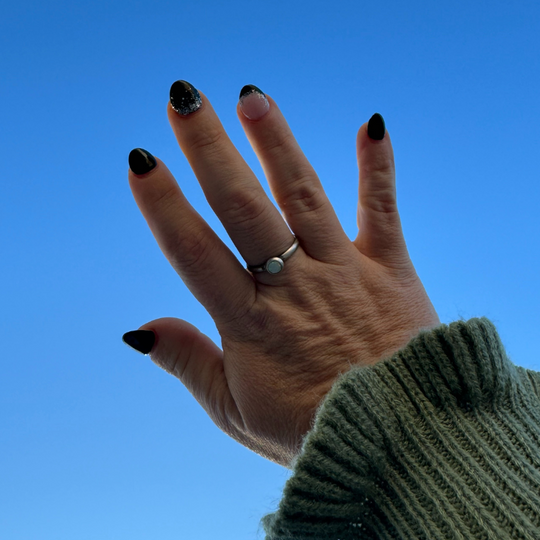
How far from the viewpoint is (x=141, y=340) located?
104 cm

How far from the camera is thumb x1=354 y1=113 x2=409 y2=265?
1.05 m

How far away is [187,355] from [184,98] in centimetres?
48

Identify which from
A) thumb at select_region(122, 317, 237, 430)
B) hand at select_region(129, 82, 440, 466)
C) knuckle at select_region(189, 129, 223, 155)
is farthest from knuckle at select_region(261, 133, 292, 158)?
thumb at select_region(122, 317, 237, 430)

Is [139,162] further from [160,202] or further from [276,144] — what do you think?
[276,144]

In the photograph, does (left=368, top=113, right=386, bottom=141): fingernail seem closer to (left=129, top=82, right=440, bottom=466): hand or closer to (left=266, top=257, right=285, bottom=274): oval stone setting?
(left=129, top=82, right=440, bottom=466): hand

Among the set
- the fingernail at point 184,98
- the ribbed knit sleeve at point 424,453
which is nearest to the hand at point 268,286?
the fingernail at point 184,98

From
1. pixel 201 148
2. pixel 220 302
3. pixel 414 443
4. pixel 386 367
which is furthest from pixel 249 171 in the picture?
pixel 414 443

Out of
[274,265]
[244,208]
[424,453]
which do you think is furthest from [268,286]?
[424,453]

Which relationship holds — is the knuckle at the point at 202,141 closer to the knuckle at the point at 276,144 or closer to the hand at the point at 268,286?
the hand at the point at 268,286

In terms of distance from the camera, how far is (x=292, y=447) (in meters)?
0.89

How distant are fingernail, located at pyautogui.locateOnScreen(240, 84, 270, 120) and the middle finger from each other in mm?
66

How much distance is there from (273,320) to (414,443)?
31 centimetres

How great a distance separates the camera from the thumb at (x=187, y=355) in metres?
0.99

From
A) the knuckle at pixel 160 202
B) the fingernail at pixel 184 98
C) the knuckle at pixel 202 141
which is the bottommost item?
the knuckle at pixel 160 202
